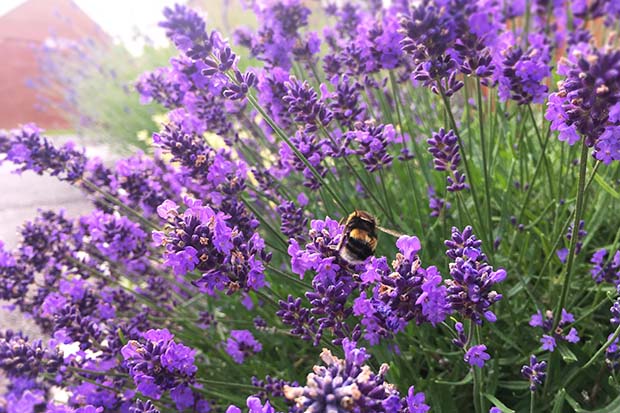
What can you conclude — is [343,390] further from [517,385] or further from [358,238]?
[517,385]

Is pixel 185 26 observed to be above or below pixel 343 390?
above

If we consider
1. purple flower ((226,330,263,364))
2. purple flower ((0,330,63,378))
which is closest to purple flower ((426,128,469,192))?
purple flower ((226,330,263,364))

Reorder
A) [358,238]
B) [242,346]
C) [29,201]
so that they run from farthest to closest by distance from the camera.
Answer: [29,201]
[242,346]
[358,238]

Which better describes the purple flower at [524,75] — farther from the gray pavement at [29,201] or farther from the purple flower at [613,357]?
the gray pavement at [29,201]

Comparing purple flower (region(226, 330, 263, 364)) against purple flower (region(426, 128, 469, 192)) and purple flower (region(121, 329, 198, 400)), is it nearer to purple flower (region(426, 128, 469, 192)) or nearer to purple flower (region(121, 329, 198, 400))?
purple flower (region(121, 329, 198, 400))

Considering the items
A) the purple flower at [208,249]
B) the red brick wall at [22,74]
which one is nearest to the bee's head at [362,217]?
the purple flower at [208,249]

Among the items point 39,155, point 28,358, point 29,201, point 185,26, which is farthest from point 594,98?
point 29,201
